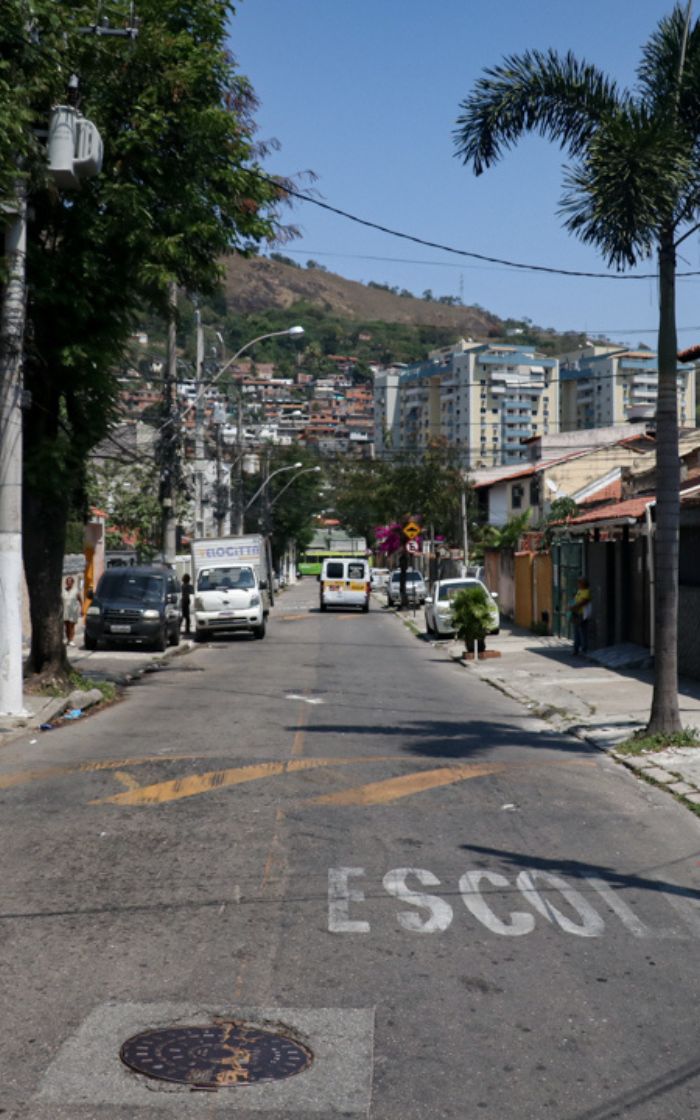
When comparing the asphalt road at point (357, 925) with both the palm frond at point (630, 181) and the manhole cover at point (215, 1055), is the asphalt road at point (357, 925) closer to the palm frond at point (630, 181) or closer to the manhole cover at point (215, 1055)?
the manhole cover at point (215, 1055)

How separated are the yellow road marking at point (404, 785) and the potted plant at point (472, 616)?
51.7 ft

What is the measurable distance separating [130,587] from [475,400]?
383 feet

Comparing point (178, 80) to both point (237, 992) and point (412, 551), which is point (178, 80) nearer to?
point (237, 992)

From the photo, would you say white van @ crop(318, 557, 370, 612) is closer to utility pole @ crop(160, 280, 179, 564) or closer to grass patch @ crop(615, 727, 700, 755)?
utility pole @ crop(160, 280, 179, 564)

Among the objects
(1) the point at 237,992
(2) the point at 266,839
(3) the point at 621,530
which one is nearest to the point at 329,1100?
(1) the point at 237,992

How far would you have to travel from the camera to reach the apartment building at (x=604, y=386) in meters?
109

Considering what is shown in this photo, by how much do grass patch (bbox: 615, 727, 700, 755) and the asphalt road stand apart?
37 cm

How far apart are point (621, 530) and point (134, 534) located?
1381 inches

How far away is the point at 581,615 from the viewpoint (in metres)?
26.9

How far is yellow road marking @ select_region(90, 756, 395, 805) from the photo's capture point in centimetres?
1062

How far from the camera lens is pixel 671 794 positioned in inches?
456

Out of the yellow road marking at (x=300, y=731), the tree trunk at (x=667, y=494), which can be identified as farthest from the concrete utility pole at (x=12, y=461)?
the tree trunk at (x=667, y=494)

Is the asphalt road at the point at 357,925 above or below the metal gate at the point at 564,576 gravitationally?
below

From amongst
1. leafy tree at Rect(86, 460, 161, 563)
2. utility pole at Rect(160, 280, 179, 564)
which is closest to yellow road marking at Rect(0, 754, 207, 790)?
utility pole at Rect(160, 280, 179, 564)
